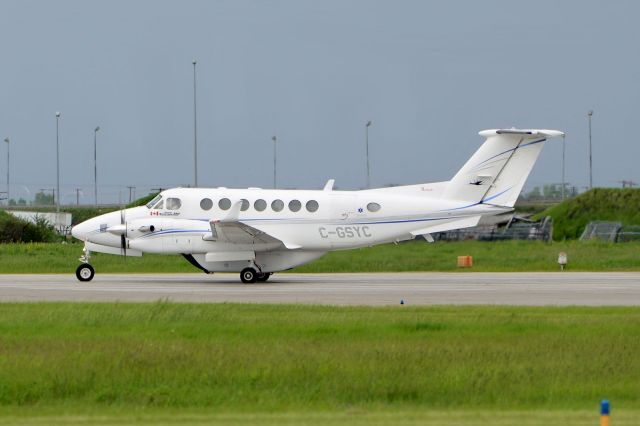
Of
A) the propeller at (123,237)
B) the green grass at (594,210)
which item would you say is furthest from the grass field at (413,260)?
the green grass at (594,210)

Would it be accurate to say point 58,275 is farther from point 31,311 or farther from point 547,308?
point 547,308

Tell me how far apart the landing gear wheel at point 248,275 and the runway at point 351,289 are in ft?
1.13

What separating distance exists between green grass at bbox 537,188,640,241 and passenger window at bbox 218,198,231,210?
31.9 m

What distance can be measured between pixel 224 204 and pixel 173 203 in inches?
60.3

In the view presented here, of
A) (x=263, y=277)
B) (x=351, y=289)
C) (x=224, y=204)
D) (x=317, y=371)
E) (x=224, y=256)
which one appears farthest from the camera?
(x=263, y=277)

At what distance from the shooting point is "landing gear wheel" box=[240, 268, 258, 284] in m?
34.3

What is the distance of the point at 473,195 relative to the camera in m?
34.5

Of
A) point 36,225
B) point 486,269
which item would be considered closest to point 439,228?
point 486,269

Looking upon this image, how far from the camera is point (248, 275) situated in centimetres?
3438

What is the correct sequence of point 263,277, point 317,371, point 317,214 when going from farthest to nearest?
point 263,277
point 317,214
point 317,371

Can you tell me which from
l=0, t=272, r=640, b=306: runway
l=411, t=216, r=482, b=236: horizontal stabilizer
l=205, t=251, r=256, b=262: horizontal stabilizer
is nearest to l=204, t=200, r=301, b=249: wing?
l=205, t=251, r=256, b=262: horizontal stabilizer

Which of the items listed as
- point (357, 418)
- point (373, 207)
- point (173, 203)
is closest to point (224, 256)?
point (173, 203)

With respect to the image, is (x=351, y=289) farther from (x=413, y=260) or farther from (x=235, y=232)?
(x=413, y=260)

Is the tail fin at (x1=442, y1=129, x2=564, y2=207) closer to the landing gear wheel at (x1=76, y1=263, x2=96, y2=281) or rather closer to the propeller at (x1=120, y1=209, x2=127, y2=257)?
the propeller at (x1=120, y1=209, x2=127, y2=257)
